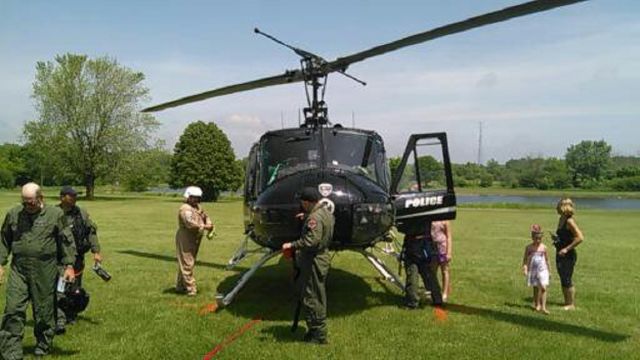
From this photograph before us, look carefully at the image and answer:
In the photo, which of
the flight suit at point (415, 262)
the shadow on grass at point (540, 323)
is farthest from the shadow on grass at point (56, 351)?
the shadow on grass at point (540, 323)

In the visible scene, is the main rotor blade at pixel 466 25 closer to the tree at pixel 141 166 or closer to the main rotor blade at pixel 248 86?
the main rotor blade at pixel 248 86

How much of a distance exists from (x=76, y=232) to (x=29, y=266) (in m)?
1.56

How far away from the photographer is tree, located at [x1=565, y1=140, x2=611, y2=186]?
119 metres

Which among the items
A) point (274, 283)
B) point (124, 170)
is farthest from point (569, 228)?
point (124, 170)

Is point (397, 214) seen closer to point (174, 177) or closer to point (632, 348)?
point (632, 348)

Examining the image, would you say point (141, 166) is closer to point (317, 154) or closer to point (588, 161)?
point (317, 154)

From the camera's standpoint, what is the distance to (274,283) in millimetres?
11062

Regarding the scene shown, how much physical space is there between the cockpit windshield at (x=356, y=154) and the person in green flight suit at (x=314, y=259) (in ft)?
5.78

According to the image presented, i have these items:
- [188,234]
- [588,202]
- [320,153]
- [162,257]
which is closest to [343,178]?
[320,153]

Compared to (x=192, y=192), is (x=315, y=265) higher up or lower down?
lower down

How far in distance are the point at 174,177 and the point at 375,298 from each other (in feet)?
193

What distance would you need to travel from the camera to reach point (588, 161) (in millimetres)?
122562

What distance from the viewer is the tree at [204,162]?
209 ft

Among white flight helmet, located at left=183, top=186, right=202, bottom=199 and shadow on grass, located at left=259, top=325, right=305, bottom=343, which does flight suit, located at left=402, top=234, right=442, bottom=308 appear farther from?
white flight helmet, located at left=183, top=186, right=202, bottom=199
